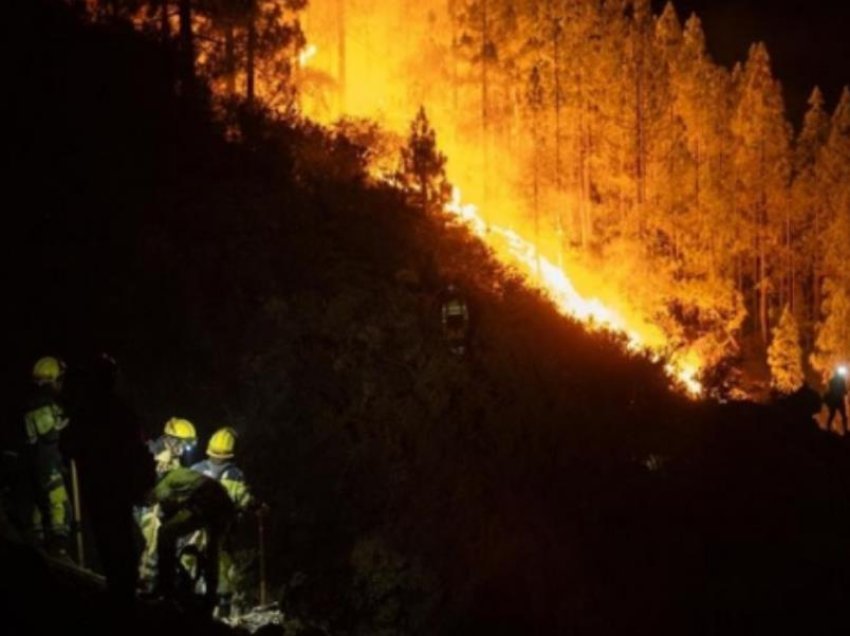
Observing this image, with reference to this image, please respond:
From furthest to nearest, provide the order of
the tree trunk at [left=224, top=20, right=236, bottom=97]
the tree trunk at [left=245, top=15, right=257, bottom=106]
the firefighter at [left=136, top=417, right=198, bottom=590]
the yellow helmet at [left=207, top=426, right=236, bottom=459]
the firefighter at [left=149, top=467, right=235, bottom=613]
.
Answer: the tree trunk at [left=245, top=15, right=257, bottom=106]
the tree trunk at [left=224, top=20, right=236, bottom=97]
the firefighter at [left=136, top=417, right=198, bottom=590]
the yellow helmet at [left=207, top=426, right=236, bottom=459]
the firefighter at [left=149, top=467, right=235, bottom=613]

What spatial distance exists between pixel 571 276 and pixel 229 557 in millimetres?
26007

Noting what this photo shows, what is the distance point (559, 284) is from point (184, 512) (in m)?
24.8

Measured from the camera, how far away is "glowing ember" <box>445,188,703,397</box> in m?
27.4

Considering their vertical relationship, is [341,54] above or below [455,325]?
above

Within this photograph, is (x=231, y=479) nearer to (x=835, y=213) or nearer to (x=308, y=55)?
(x=308, y=55)

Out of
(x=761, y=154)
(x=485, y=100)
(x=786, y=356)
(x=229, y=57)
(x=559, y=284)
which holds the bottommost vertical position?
(x=786, y=356)

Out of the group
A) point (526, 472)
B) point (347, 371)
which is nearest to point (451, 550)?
point (526, 472)

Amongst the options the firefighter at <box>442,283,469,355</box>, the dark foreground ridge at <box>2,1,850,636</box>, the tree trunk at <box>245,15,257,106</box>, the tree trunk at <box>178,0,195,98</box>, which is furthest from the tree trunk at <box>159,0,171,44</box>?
the firefighter at <box>442,283,469,355</box>

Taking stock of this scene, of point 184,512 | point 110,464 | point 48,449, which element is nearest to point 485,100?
point 48,449

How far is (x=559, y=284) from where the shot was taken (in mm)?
31359

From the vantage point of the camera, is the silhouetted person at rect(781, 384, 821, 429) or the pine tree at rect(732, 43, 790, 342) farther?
the pine tree at rect(732, 43, 790, 342)

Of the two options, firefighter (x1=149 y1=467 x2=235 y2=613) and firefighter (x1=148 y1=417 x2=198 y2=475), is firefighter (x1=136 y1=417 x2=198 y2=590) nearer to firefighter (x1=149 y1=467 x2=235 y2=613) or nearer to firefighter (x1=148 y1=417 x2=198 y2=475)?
firefighter (x1=148 y1=417 x2=198 y2=475)

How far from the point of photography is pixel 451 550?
37.8 feet

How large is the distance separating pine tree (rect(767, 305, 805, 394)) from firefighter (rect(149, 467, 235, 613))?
35.8 metres
